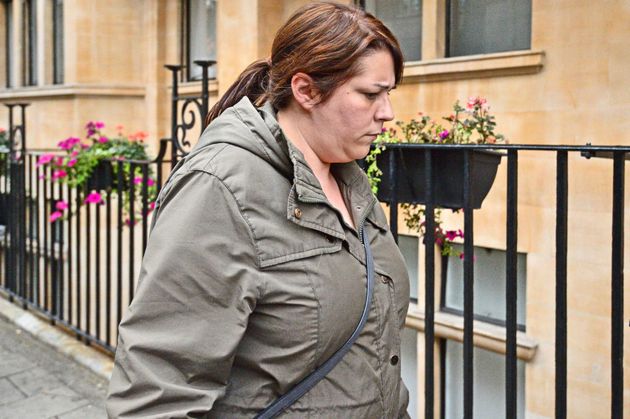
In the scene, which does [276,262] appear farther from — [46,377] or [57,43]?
[57,43]

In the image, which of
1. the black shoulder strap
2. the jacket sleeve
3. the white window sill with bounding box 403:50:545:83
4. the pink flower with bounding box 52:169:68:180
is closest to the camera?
the jacket sleeve

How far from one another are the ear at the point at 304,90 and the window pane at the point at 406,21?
16.8ft

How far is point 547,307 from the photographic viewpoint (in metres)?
5.36

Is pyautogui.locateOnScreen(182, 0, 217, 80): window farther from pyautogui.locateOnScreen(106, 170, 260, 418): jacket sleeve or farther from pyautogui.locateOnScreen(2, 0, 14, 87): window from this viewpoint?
pyautogui.locateOnScreen(106, 170, 260, 418): jacket sleeve

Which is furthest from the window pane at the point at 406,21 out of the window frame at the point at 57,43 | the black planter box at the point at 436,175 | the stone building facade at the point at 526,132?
the window frame at the point at 57,43

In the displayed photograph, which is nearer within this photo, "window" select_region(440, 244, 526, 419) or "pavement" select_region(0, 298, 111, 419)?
"pavement" select_region(0, 298, 111, 419)

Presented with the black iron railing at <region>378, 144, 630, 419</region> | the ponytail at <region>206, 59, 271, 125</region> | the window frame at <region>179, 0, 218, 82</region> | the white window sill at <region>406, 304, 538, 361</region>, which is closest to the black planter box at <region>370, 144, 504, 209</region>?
the black iron railing at <region>378, 144, 630, 419</region>

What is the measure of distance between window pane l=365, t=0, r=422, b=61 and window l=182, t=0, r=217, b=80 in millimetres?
3280

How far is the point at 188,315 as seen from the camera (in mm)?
1463

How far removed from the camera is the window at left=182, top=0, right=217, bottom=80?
9.73m

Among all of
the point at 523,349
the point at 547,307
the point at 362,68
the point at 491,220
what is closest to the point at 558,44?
the point at 491,220

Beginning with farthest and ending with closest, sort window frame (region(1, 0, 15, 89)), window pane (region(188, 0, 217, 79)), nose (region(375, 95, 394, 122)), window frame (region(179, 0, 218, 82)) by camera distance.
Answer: window frame (region(1, 0, 15, 89)), window frame (region(179, 0, 218, 82)), window pane (region(188, 0, 217, 79)), nose (region(375, 95, 394, 122))

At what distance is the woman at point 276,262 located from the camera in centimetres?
146

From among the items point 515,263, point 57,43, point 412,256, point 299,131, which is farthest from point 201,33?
point 299,131
